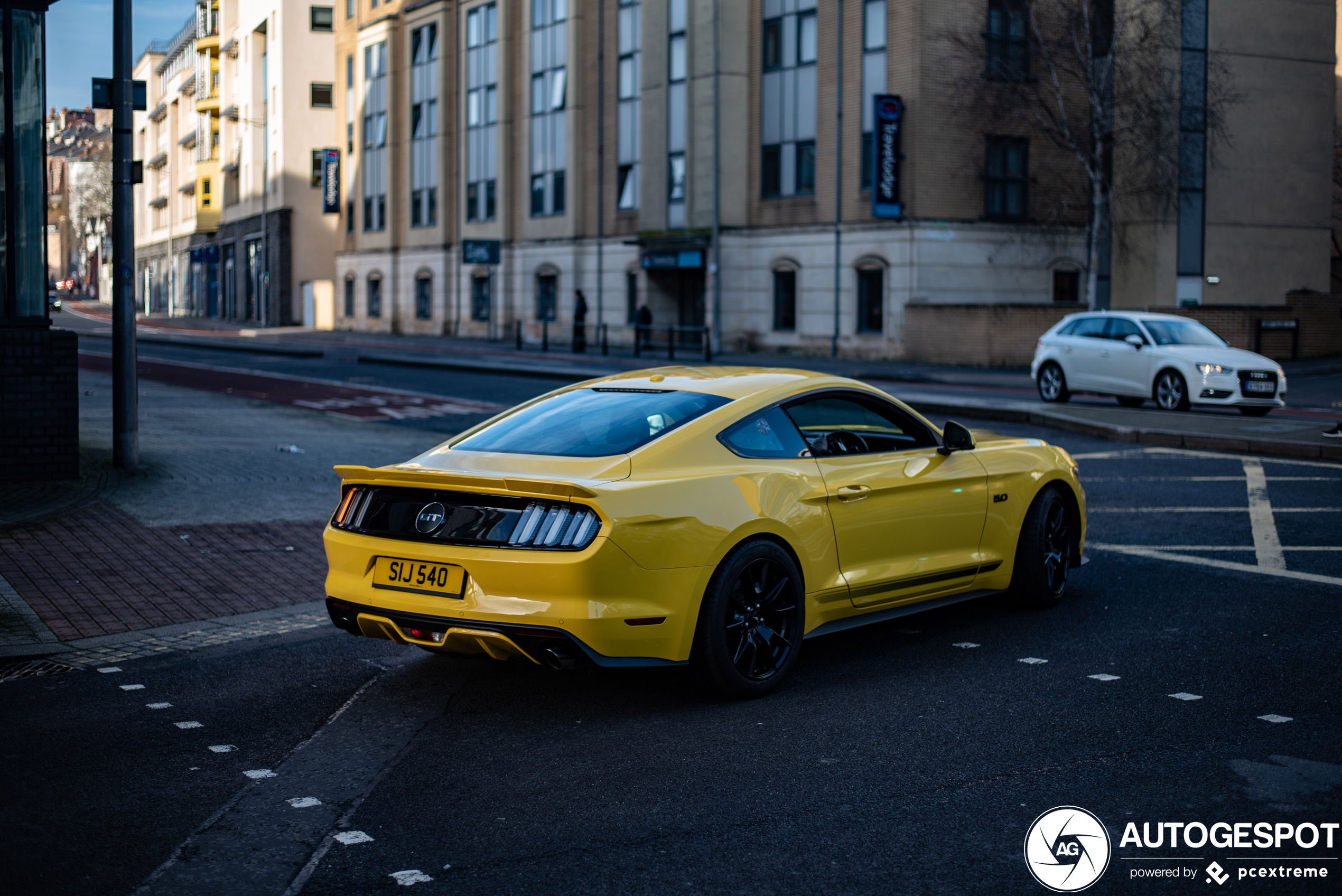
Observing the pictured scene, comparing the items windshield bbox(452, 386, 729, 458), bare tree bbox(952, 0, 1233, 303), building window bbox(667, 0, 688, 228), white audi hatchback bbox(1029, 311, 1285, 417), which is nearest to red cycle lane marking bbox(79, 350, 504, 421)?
white audi hatchback bbox(1029, 311, 1285, 417)

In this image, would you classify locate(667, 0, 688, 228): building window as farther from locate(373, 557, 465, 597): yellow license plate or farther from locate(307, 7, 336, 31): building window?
locate(373, 557, 465, 597): yellow license plate

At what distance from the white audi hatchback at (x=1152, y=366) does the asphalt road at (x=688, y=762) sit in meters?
13.8

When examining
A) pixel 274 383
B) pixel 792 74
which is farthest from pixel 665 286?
pixel 274 383

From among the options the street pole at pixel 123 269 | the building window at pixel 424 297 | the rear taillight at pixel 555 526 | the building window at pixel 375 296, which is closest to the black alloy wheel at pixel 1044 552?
the rear taillight at pixel 555 526

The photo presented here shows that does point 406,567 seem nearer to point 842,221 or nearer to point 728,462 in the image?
point 728,462

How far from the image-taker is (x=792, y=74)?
41344 millimetres

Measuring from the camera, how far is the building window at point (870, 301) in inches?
1533

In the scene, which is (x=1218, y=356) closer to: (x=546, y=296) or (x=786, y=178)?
(x=786, y=178)

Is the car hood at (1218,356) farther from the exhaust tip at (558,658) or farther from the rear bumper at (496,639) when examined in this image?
the exhaust tip at (558,658)

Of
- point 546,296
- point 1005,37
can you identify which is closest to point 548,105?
point 546,296

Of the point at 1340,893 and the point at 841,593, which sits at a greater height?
the point at 841,593

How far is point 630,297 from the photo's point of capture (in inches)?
1863

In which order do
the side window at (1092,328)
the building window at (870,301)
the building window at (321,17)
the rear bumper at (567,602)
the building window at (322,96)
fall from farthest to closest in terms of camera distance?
1. the building window at (322,96)
2. the building window at (321,17)
3. the building window at (870,301)
4. the side window at (1092,328)
5. the rear bumper at (567,602)

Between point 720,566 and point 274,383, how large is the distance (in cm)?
2299
